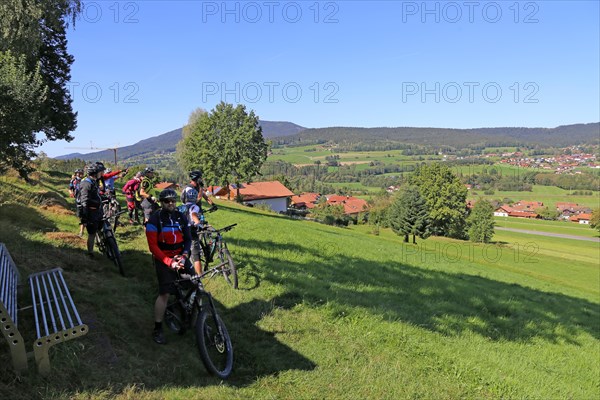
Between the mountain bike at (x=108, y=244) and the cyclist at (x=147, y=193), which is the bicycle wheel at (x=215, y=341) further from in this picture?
the cyclist at (x=147, y=193)

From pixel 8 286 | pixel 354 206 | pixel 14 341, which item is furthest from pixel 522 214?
pixel 14 341

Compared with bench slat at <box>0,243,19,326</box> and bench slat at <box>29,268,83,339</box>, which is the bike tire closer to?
bench slat at <box>29,268,83,339</box>

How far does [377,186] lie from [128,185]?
173 meters

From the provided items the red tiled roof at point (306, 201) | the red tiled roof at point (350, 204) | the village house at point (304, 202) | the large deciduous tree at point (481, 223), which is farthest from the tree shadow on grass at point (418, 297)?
the red tiled roof at point (306, 201)

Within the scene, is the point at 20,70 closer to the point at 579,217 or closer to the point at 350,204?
the point at 350,204

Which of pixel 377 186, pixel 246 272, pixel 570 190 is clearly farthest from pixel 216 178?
pixel 570 190

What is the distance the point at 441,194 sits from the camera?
66.2 meters

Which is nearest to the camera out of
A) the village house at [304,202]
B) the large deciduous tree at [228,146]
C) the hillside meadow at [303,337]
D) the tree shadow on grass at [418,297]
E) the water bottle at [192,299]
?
the hillside meadow at [303,337]

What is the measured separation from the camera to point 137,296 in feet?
24.6

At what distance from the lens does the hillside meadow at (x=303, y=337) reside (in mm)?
5074

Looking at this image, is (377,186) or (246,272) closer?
(246,272)

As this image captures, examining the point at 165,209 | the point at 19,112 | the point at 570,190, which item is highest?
the point at 19,112

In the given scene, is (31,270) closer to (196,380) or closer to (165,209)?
(165,209)

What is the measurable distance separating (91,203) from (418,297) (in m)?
9.79
